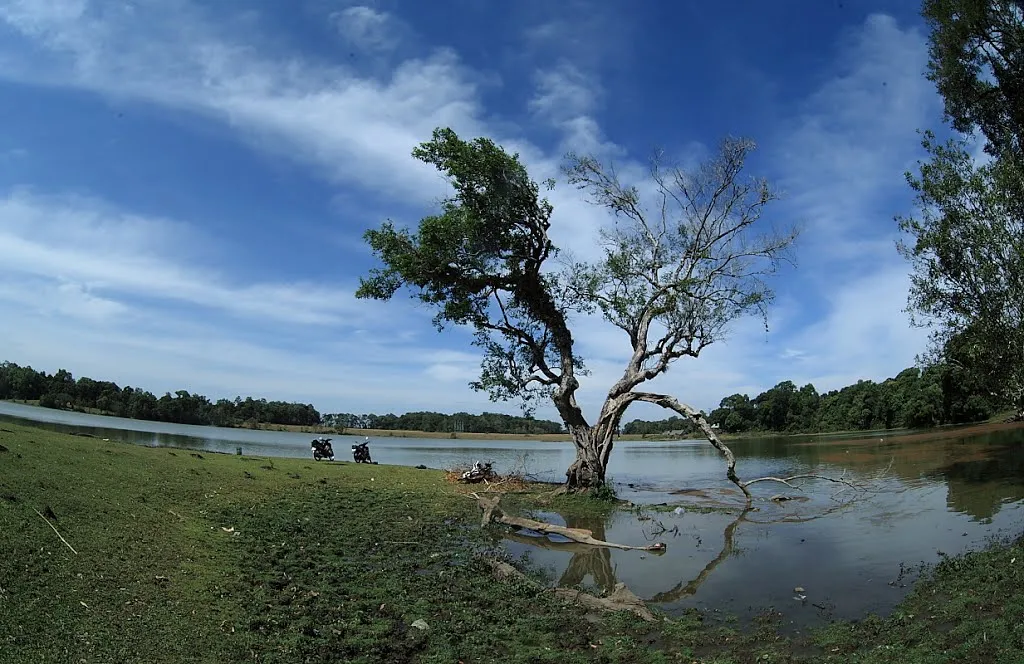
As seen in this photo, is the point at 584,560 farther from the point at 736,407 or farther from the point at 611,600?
the point at 736,407

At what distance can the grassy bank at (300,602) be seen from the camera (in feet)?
21.5

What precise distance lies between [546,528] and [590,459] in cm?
863

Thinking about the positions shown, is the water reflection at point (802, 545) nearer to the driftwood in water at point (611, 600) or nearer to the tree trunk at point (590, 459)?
the driftwood in water at point (611, 600)

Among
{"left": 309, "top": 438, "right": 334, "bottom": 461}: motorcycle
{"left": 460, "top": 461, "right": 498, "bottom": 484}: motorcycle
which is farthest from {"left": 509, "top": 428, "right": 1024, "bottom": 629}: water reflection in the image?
{"left": 309, "top": 438, "right": 334, "bottom": 461}: motorcycle

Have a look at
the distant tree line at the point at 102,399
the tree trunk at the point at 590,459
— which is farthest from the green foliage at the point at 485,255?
the distant tree line at the point at 102,399

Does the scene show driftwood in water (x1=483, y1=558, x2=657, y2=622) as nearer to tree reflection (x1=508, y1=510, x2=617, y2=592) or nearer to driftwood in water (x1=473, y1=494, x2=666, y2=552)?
tree reflection (x1=508, y1=510, x2=617, y2=592)

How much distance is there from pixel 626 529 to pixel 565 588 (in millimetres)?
6769

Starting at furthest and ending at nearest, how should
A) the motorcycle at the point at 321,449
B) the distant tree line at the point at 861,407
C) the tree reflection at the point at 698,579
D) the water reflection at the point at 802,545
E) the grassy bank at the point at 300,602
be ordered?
1. the distant tree line at the point at 861,407
2. the motorcycle at the point at 321,449
3. the tree reflection at the point at 698,579
4. the water reflection at the point at 802,545
5. the grassy bank at the point at 300,602

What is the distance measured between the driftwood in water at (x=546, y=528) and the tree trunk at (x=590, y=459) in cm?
588

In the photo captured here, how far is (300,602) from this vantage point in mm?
8523

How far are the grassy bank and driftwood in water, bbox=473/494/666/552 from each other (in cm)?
309

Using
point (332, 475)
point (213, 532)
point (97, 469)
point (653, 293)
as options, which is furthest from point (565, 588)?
point (653, 293)

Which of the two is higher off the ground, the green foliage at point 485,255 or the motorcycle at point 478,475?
the green foliage at point 485,255

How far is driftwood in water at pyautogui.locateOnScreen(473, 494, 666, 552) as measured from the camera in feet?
43.9
